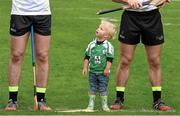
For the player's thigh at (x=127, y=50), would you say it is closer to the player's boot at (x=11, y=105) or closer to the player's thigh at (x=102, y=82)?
the player's thigh at (x=102, y=82)

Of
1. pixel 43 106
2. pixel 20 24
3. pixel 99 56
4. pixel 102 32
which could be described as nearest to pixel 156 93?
pixel 99 56

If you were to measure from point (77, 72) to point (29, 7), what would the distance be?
2.97 m

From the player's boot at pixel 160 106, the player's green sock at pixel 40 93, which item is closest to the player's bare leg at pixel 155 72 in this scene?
the player's boot at pixel 160 106

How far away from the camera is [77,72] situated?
10016mm

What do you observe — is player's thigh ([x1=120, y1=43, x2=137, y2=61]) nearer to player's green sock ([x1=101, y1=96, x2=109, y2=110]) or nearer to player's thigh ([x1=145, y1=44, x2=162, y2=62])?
player's thigh ([x1=145, y1=44, x2=162, y2=62])

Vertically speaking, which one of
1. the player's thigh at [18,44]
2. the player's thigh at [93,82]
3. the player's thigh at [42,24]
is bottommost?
the player's thigh at [93,82]

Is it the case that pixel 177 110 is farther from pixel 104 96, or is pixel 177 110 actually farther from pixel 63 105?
pixel 63 105

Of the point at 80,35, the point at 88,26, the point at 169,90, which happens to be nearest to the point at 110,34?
the point at 169,90

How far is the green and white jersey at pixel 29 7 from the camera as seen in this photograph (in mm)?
7207

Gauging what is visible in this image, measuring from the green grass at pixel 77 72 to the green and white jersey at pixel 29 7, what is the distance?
119 cm

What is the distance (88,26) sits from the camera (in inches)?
604

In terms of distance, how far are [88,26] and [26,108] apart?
26.5 ft

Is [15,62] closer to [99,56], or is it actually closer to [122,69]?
[99,56]

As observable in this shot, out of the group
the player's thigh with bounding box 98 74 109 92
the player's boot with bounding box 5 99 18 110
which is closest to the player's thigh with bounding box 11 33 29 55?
the player's boot with bounding box 5 99 18 110
